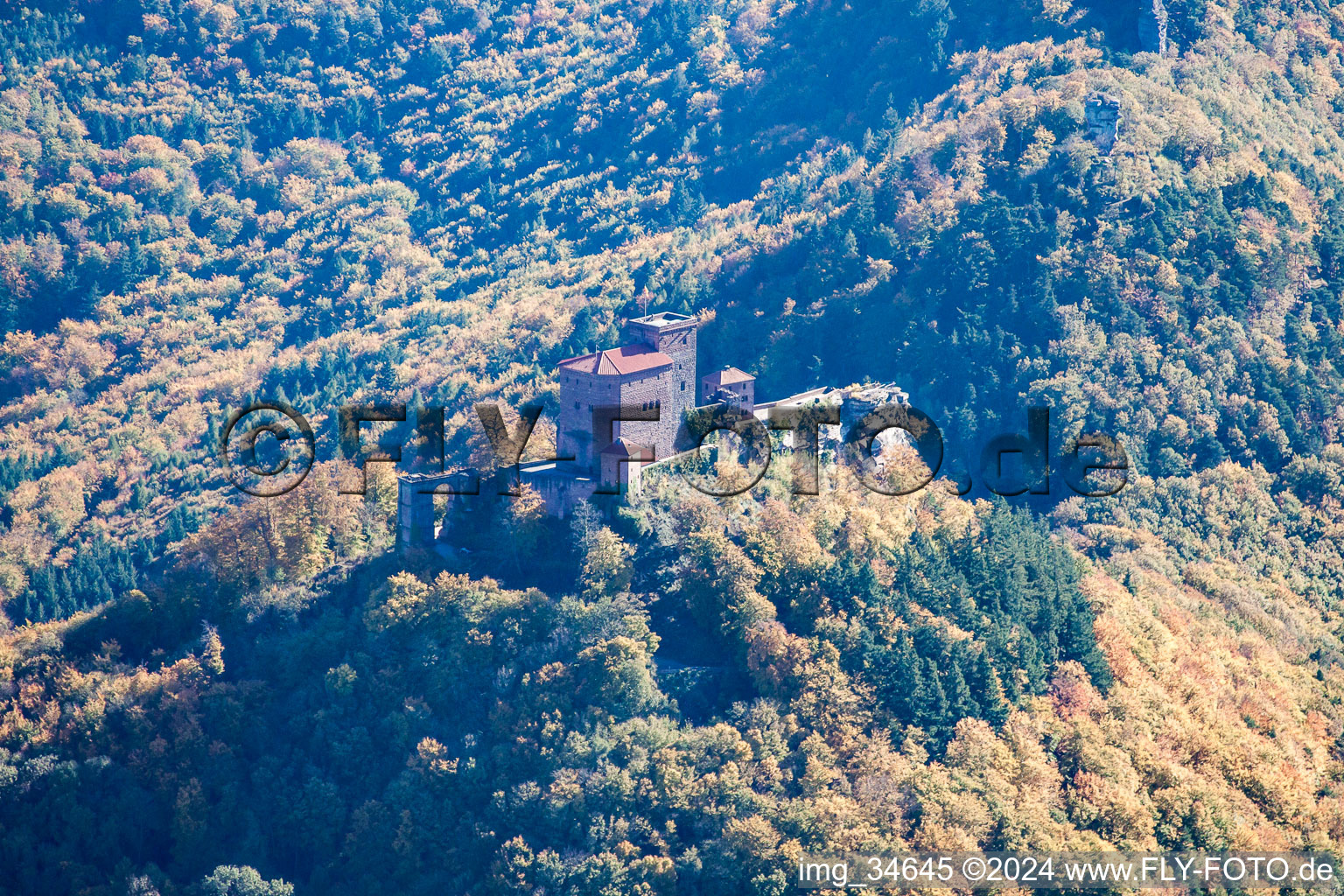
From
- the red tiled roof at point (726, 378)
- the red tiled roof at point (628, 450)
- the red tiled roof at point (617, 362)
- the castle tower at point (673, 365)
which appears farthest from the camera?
the red tiled roof at point (726, 378)

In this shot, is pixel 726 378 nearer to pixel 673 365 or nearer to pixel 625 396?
pixel 673 365

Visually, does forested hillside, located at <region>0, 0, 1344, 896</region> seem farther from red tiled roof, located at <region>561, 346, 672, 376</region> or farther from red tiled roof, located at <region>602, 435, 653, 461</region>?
red tiled roof, located at <region>561, 346, 672, 376</region>
